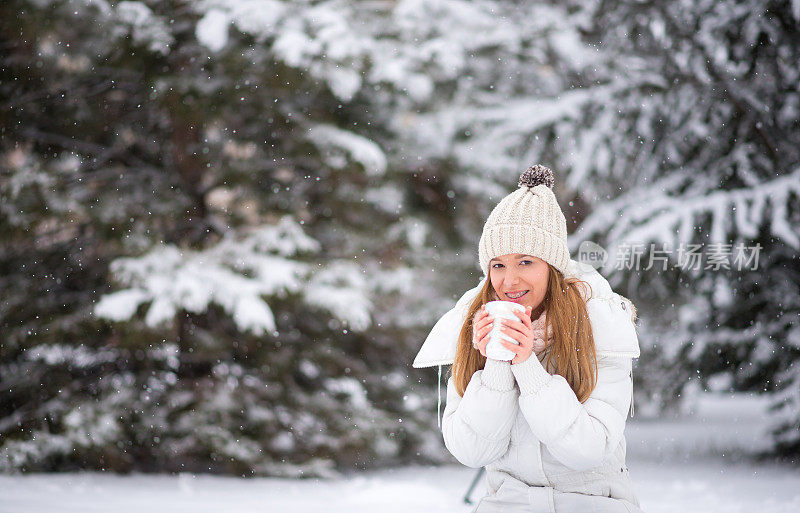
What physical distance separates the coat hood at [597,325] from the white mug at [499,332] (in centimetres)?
33

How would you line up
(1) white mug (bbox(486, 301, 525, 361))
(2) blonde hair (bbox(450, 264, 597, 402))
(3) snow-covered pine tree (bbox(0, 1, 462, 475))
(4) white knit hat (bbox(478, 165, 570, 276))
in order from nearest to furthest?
(1) white mug (bbox(486, 301, 525, 361)) < (2) blonde hair (bbox(450, 264, 597, 402)) < (4) white knit hat (bbox(478, 165, 570, 276)) < (3) snow-covered pine tree (bbox(0, 1, 462, 475))

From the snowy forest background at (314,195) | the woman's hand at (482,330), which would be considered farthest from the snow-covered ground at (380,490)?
the woman's hand at (482,330)

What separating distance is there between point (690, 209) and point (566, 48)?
2.35 metres

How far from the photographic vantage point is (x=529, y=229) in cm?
238

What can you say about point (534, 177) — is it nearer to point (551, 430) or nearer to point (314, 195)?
point (551, 430)

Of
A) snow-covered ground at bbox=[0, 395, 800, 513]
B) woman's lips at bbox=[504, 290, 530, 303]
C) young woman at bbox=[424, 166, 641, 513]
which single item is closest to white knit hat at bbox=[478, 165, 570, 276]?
young woman at bbox=[424, 166, 641, 513]

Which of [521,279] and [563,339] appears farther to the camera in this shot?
[521,279]

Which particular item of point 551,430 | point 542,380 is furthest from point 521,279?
point 551,430

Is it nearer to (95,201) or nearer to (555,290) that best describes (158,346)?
(95,201)

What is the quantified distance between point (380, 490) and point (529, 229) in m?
4.76

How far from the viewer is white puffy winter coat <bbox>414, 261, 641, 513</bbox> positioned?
6.98 ft

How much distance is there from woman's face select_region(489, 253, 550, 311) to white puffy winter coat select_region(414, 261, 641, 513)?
175mm

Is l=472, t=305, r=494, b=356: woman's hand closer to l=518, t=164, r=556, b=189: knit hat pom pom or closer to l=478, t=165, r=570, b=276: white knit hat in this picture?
l=478, t=165, r=570, b=276: white knit hat

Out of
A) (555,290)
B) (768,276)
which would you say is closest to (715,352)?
(768,276)
